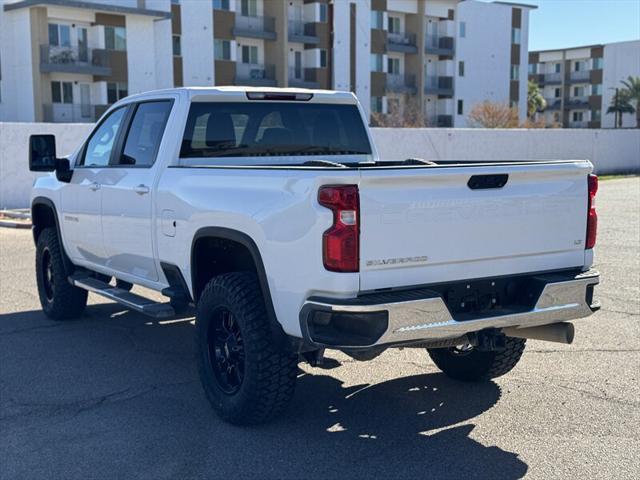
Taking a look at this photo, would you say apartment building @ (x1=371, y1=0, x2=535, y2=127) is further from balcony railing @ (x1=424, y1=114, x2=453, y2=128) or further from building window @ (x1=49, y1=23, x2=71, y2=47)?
building window @ (x1=49, y1=23, x2=71, y2=47)

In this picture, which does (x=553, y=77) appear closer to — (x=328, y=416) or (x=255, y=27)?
(x=255, y=27)

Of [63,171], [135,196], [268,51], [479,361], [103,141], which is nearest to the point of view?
[479,361]

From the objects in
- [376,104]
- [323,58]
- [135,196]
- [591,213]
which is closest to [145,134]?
[135,196]

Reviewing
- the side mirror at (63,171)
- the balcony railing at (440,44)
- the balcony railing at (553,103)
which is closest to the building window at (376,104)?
the balcony railing at (440,44)

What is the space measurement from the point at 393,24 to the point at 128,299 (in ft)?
179

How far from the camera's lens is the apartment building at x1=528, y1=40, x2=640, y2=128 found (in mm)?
88000

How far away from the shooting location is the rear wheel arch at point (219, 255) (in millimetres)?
5172

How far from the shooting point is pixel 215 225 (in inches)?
213

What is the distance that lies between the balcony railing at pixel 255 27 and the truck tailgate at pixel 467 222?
44591 mm

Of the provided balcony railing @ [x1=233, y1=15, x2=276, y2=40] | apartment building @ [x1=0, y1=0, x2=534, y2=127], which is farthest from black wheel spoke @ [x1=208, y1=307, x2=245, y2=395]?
balcony railing @ [x1=233, y1=15, x2=276, y2=40]

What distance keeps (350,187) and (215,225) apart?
4.19 ft

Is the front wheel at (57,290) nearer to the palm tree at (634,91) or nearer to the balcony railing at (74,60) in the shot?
the balcony railing at (74,60)

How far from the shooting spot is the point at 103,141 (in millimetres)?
7582

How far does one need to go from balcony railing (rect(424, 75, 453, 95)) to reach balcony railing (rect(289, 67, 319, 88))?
11.4 meters
